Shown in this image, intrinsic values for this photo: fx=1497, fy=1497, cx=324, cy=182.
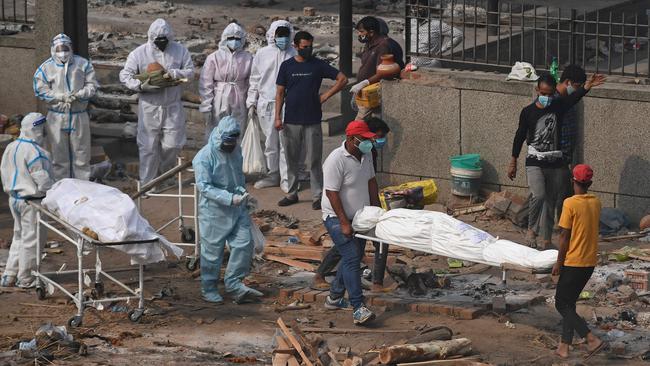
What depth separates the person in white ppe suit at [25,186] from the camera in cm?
1382

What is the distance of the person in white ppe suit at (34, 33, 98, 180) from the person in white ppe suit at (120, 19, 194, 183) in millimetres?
494

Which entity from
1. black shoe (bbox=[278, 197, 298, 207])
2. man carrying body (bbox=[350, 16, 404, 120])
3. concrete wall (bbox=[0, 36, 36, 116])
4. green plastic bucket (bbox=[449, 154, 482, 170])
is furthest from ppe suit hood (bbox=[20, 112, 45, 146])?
concrete wall (bbox=[0, 36, 36, 116])

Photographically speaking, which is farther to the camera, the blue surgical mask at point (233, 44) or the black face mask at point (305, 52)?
the blue surgical mask at point (233, 44)

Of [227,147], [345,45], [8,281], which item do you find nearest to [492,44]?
[345,45]

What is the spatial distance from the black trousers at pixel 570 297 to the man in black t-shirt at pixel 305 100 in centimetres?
556

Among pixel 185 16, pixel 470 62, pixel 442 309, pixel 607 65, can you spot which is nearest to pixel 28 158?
pixel 442 309

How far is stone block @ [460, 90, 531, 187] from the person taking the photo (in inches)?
637

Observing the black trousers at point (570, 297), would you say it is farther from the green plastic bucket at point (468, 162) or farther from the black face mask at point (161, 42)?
the black face mask at point (161, 42)

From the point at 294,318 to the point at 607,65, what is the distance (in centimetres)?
578

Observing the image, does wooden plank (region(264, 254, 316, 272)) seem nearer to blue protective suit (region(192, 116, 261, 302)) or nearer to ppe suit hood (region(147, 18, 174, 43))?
blue protective suit (region(192, 116, 261, 302))

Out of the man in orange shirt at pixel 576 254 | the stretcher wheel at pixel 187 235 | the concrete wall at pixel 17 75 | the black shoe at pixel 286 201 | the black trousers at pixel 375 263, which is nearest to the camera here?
the man in orange shirt at pixel 576 254

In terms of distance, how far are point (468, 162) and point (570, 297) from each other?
4.82 meters

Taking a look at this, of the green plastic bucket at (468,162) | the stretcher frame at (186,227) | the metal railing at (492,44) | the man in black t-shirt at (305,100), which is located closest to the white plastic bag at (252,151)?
the man in black t-shirt at (305,100)

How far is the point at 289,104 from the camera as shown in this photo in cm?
1678
